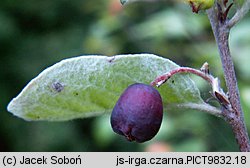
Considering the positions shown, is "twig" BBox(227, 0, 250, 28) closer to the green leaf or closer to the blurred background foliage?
the green leaf

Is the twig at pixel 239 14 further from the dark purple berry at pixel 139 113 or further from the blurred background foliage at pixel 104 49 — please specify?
the blurred background foliage at pixel 104 49

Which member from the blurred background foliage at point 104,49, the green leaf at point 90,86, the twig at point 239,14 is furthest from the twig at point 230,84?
the blurred background foliage at point 104,49

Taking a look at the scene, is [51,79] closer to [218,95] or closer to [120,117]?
[120,117]

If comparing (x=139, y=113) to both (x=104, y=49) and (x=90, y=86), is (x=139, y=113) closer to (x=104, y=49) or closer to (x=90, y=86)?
(x=90, y=86)

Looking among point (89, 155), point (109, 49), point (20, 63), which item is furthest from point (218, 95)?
point (20, 63)

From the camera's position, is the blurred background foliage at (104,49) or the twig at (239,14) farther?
the blurred background foliage at (104,49)
